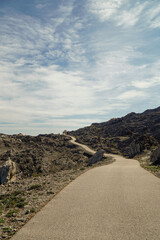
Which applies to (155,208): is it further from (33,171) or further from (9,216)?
(33,171)

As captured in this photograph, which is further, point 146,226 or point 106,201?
point 106,201

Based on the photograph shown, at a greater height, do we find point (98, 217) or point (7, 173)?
point (98, 217)

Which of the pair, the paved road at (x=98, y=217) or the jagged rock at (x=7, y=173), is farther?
the jagged rock at (x=7, y=173)

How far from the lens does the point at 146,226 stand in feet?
23.5

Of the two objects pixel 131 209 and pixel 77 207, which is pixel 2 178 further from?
pixel 131 209

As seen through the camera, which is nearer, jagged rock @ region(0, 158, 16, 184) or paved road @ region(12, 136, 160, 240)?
paved road @ region(12, 136, 160, 240)

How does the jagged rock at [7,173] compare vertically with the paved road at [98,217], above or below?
below

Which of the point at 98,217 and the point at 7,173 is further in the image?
the point at 7,173

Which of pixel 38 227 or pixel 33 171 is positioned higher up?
pixel 38 227

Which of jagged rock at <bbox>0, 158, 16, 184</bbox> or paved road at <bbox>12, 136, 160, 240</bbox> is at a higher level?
paved road at <bbox>12, 136, 160, 240</bbox>

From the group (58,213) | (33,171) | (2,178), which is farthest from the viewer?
(33,171)

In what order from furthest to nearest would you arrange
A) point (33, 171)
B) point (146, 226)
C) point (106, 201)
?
point (33, 171), point (106, 201), point (146, 226)

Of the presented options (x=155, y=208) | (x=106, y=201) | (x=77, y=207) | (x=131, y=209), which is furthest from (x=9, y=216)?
(x=155, y=208)

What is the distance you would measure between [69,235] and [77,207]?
2.91 metres
